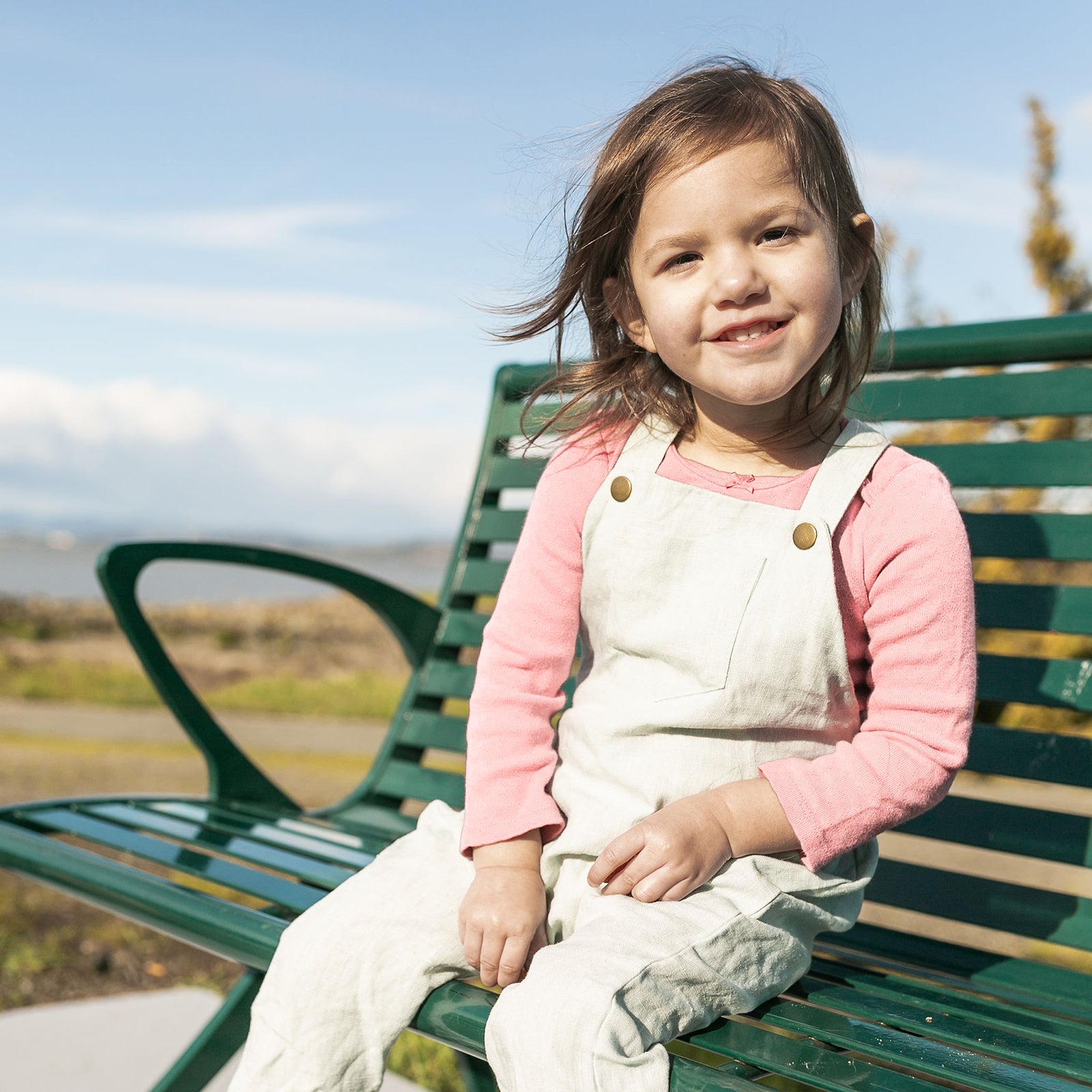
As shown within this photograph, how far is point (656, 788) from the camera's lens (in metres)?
1.32

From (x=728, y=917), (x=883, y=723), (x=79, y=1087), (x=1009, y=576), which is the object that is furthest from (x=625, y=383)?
(x=1009, y=576)

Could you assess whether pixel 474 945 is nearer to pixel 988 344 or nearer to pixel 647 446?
pixel 647 446

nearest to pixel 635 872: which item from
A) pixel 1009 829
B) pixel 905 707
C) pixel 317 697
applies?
pixel 905 707

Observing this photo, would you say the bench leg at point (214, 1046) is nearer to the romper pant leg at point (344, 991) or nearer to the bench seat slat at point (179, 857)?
the bench seat slat at point (179, 857)

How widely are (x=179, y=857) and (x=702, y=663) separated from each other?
2.63ft

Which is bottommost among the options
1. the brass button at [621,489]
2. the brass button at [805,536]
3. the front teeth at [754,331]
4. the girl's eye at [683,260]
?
the brass button at [805,536]

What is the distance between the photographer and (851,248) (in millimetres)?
1437

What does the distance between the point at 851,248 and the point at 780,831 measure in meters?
0.67

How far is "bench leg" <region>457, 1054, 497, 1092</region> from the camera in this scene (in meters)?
1.60

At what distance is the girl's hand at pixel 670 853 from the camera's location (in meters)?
1.20

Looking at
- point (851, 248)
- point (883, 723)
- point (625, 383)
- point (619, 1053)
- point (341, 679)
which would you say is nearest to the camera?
point (619, 1053)

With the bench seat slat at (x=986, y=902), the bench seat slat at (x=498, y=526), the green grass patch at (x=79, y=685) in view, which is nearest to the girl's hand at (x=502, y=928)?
the bench seat slat at (x=986, y=902)

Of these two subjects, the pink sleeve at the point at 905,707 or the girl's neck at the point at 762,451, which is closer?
the pink sleeve at the point at 905,707

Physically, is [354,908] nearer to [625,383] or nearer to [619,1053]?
[619,1053]
